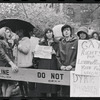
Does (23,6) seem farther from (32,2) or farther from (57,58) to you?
(57,58)

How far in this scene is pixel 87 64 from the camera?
26.9 feet

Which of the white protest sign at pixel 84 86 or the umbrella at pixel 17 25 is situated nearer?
the umbrella at pixel 17 25

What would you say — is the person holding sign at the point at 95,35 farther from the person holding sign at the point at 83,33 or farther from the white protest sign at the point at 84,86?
the white protest sign at the point at 84,86

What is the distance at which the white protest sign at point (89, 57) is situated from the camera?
323 inches

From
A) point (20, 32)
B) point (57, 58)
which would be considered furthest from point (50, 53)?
point (20, 32)

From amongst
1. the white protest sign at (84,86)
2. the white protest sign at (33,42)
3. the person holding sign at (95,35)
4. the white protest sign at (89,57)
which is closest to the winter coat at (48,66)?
the white protest sign at (33,42)

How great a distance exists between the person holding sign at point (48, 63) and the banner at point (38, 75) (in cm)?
7

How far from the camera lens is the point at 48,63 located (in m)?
Result: 8.18

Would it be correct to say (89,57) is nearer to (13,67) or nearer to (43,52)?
(43,52)

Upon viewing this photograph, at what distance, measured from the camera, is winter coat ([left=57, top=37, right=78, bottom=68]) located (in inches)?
322

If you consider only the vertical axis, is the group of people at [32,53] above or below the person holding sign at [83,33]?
below

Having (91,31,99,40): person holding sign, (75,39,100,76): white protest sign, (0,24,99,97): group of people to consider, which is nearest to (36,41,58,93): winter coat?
(0,24,99,97): group of people

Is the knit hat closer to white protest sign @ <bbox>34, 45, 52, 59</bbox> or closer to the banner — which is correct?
white protest sign @ <bbox>34, 45, 52, 59</bbox>

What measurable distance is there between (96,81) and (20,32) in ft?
5.38
